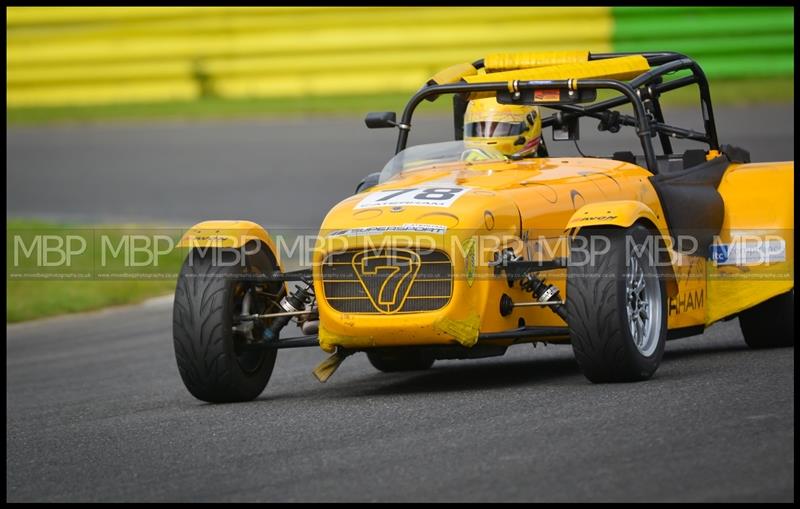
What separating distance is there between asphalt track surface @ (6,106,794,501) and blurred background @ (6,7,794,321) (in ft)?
22.0

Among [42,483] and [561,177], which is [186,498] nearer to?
[42,483]

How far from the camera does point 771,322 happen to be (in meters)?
9.51

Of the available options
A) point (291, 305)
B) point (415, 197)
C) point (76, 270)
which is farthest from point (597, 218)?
point (76, 270)

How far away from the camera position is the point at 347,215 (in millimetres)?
7988

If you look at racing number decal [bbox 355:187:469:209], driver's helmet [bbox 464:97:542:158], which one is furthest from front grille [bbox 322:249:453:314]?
driver's helmet [bbox 464:97:542:158]

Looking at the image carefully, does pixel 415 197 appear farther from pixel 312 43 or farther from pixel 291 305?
pixel 312 43

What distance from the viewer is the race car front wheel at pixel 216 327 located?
26.6 feet

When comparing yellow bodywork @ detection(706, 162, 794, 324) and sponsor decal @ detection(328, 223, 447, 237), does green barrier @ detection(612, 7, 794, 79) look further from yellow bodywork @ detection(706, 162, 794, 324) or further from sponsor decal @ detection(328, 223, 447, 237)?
sponsor decal @ detection(328, 223, 447, 237)

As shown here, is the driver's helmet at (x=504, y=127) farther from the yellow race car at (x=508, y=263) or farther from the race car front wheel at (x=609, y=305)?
the race car front wheel at (x=609, y=305)

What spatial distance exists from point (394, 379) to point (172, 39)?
51.8 feet

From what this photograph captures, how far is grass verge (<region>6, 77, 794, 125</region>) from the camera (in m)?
21.4

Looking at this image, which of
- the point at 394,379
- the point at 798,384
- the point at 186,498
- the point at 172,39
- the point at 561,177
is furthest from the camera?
the point at 172,39

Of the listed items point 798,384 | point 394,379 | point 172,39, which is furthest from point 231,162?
point 798,384

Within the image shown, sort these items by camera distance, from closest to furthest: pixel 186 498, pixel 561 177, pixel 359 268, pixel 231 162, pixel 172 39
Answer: pixel 186 498 < pixel 359 268 < pixel 561 177 < pixel 231 162 < pixel 172 39
